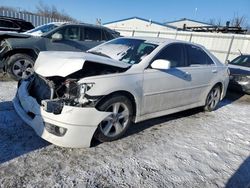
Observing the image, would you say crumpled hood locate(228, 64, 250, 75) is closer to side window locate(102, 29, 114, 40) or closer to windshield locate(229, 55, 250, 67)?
windshield locate(229, 55, 250, 67)

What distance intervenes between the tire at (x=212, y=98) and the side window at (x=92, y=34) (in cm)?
406

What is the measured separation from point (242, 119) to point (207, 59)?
1656 millimetres

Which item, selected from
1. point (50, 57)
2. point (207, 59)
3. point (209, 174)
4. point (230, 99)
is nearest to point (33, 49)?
point (50, 57)

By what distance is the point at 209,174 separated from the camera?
3.42 meters

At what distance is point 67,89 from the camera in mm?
3523

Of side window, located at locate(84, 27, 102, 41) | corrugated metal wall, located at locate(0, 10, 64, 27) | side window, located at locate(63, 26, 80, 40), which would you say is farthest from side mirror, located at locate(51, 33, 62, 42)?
corrugated metal wall, located at locate(0, 10, 64, 27)

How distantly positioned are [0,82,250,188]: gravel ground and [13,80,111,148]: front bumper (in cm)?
20

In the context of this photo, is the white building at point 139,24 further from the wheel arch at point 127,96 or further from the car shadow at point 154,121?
the wheel arch at point 127,96

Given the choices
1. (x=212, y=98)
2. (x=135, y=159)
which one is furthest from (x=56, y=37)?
(x=135, y=159)

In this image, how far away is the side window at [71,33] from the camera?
7.68m

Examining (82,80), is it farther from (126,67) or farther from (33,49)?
(33,49)

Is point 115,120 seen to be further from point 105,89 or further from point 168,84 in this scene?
point 168,84

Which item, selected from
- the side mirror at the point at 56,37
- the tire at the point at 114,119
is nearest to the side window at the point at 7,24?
the side mirror at the point at 56,37

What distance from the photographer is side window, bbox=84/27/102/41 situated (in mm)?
8102
